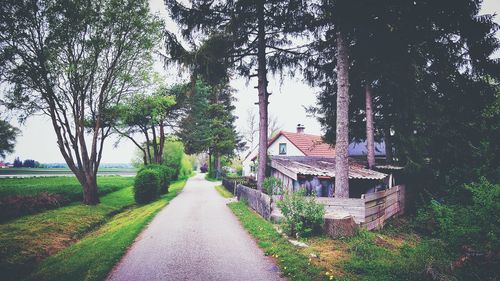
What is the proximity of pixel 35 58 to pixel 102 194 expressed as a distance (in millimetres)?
13289

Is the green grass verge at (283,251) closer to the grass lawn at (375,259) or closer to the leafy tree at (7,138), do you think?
the grass lawn at (375,259)

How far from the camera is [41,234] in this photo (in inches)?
424

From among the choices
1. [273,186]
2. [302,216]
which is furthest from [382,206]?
[273,186]

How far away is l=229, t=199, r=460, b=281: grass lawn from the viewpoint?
518 centimetres

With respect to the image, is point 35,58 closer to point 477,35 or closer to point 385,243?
point 385,243

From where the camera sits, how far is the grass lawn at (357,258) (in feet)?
17.0

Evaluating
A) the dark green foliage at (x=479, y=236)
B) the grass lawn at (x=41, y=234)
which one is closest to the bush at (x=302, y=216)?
the dark green foliage at (x=479, y=236)

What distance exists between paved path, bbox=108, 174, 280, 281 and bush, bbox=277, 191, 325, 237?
1412mm

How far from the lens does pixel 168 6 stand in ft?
39.1

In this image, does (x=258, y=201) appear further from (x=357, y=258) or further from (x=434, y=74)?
(x=434, y=74)

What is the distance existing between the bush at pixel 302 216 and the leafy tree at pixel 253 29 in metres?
6.10

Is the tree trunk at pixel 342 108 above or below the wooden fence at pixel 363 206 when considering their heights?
above

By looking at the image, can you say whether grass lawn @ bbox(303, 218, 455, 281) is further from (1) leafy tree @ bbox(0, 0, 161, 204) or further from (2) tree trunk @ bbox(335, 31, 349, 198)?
(1) leafy tree @ bbox(0, 0, 161, 204)

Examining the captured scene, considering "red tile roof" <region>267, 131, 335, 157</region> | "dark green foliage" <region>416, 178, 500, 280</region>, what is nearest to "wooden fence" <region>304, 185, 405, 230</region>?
"dark green foliage" <region>416, 178, 500, 280</region>
